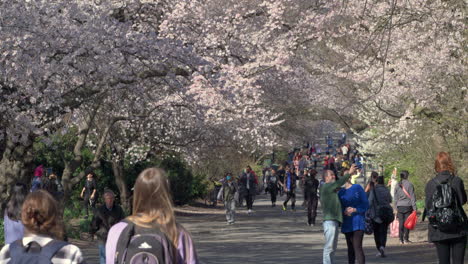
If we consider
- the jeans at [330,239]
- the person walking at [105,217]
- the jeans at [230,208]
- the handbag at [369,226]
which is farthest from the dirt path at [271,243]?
the person walking at [105,217]

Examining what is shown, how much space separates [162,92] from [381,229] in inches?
297

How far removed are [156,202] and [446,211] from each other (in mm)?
5244

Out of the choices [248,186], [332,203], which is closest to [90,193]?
[248,186]

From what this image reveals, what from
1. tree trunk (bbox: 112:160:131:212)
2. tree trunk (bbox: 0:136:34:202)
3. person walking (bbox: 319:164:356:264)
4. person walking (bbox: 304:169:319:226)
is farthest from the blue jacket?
tree trunk (bbox: 112:160:131:212)

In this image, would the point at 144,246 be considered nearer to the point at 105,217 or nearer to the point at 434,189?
the point at 434,189

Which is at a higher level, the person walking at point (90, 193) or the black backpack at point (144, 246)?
the person walking at point (90, 193)

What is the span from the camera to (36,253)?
516 cm

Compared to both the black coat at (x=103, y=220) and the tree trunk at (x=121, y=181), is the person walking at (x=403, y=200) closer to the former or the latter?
the black coat at (x=103, y=220)

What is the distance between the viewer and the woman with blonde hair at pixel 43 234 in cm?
513

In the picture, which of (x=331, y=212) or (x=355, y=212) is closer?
(x=331, y=212)

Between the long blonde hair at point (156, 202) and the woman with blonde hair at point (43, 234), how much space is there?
43cm

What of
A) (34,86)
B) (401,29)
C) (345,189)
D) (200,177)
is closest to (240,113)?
(401,29)

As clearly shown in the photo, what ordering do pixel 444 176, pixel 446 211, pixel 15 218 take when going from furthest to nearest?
pixel 444 176 → pixel 446 211 → pixel 15 218

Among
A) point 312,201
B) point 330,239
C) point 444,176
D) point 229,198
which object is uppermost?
point 229,198
